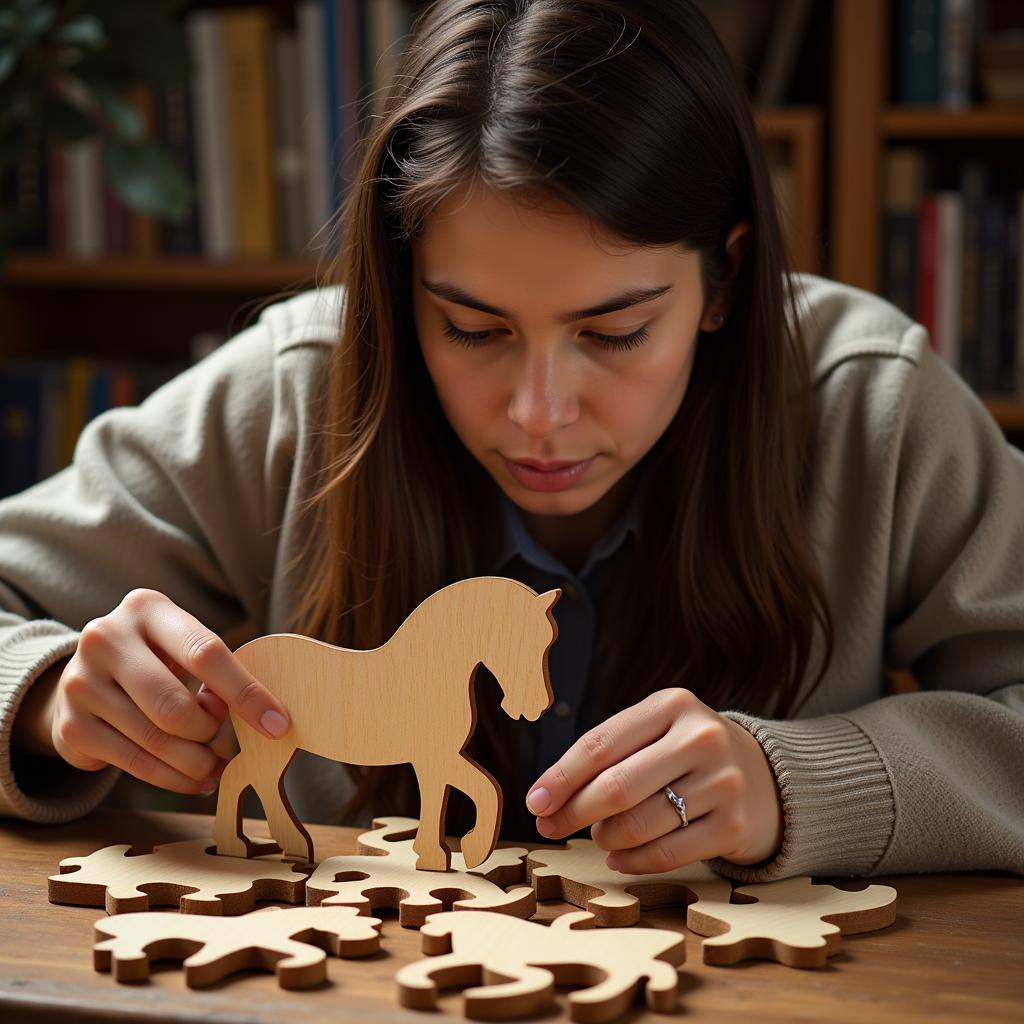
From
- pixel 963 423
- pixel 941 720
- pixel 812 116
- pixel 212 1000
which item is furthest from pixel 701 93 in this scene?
pixel 812 116

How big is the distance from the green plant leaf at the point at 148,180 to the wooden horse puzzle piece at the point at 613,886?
52.2 inches

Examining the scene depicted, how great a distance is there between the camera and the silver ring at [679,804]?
90cm

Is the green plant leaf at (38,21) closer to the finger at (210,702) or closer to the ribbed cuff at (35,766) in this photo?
the ribbed cuff at (35,766)

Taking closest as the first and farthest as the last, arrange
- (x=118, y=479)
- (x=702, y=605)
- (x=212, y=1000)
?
(x=212, y=1000) → (x=702, y=605) → (x=118, y=479)

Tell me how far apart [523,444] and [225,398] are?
16.9 inches

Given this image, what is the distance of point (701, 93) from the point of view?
1.06 m

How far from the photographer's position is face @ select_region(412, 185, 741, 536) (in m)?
0.97

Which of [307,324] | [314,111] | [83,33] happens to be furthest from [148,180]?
[307,324]

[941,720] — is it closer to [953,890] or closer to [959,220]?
[953,890]

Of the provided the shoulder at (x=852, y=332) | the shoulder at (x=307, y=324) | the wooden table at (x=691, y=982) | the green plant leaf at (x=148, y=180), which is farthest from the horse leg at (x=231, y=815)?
the green plant leaf at (x=148, y=180)

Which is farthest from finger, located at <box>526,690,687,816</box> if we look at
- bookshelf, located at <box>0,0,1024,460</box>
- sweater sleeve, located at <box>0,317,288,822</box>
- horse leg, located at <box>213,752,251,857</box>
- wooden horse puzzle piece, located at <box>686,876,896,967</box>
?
bookshelf, located at <box>0,0,1024,460</box>

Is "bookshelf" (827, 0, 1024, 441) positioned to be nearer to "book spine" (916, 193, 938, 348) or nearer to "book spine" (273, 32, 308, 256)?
"book spine" (916, 193, 938, 348)

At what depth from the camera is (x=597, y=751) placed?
→ 2.97 ft

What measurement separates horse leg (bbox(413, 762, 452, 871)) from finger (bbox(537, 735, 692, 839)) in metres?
0.07
